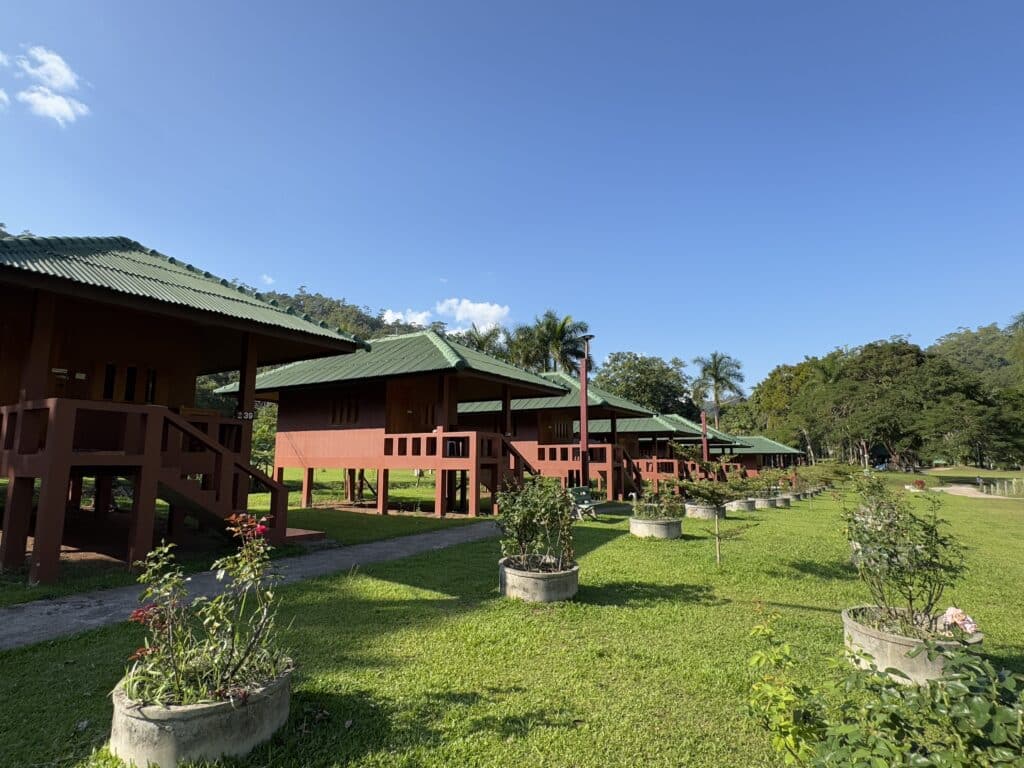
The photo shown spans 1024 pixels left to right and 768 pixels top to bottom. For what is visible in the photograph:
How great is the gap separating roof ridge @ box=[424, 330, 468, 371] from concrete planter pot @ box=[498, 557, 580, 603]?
27.7ft

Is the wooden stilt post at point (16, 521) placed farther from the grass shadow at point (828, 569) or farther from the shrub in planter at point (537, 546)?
the grass shadow at point (828, 569)

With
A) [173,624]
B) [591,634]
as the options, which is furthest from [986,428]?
[173,624]

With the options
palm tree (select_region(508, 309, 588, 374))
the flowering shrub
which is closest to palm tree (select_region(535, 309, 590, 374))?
palm tree (select_region(508, 309, 588, 374))

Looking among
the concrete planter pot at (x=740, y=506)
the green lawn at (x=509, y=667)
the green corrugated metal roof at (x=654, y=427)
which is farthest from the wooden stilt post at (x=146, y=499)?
the green corrugated metal roof at (x=654, y=427)

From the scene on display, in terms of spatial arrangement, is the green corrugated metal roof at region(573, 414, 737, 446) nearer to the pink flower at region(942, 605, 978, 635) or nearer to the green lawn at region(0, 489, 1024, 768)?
the green lawn at region(0, 489, 1024, 768)

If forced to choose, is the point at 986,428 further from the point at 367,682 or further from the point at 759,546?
the point at 367,682

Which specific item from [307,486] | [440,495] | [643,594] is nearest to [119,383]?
[440,495]

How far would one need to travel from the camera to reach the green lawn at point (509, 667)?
334 centimetres

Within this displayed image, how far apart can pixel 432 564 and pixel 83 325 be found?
882 centimetres

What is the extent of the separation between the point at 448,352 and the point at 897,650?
12.7 metres

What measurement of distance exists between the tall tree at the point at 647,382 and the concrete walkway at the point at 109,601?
48.1m

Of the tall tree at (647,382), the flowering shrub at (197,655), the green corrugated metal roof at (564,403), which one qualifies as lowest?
the flowering shrub at (197,655)

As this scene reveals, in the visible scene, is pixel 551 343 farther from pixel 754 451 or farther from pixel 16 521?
pixel 16 521

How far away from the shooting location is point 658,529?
11.4 metres
